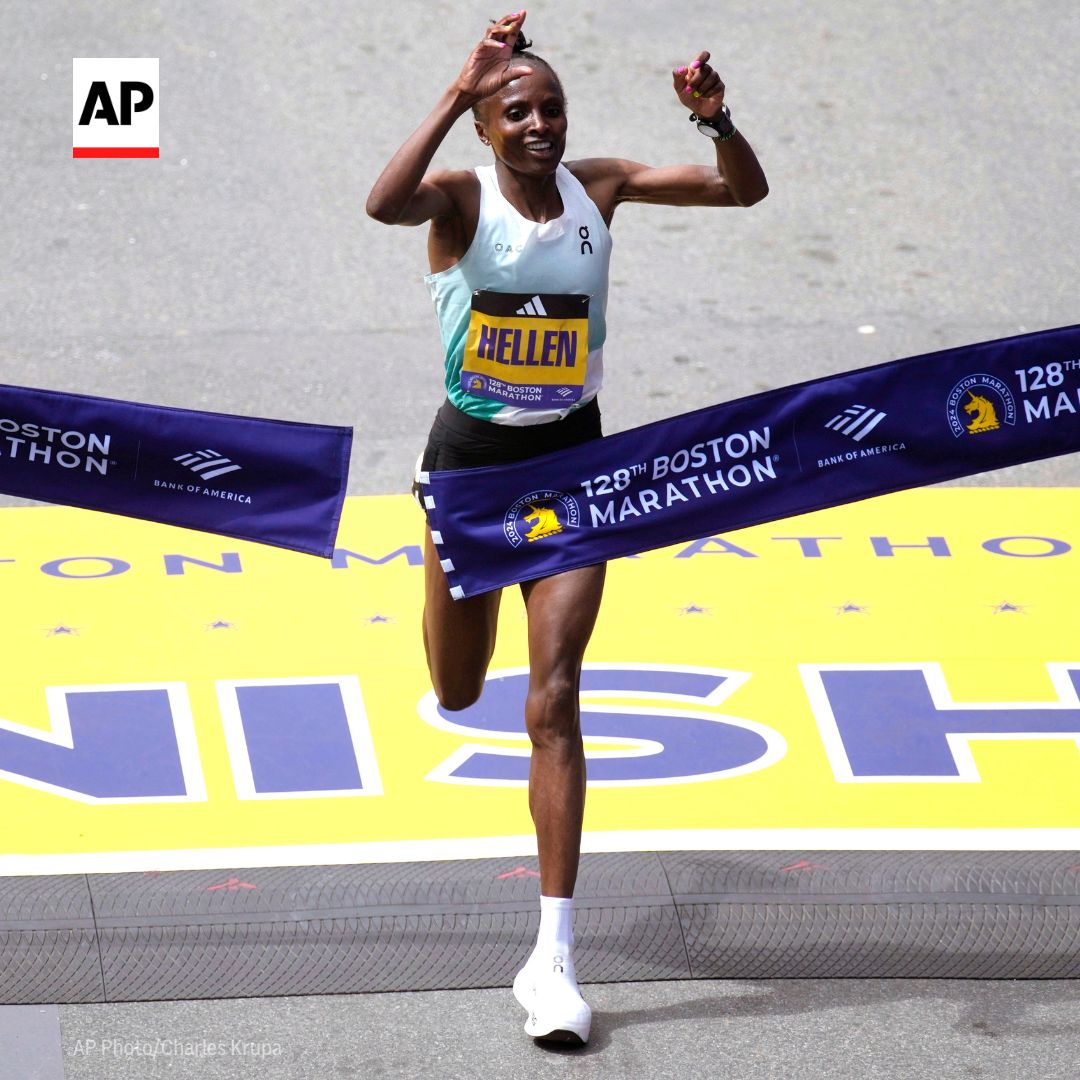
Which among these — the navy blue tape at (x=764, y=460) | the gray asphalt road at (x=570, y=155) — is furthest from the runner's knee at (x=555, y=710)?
the gray asphalt road at (x=570, y=155)

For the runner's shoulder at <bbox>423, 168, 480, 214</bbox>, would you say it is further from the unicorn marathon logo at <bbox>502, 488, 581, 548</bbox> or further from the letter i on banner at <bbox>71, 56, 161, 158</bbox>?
the letter i on banner at <bbox>71, 56, 161, 158</bbox>

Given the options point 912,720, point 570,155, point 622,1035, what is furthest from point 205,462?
point 570,155

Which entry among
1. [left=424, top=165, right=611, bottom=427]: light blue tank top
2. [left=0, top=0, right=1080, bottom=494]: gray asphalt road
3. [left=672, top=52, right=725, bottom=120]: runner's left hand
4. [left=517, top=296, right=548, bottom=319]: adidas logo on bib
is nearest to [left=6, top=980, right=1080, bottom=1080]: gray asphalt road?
[left=424, top=165, right=611, bottom=427]: light blue tank top

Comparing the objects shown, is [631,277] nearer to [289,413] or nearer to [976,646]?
[289,413]

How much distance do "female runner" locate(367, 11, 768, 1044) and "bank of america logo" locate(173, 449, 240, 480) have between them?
0.53m

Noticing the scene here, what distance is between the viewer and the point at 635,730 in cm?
602

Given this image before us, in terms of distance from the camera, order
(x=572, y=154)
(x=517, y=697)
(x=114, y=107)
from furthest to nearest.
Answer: (x=114, y=107)
(x=572, y=154)
(x=517, y=697)

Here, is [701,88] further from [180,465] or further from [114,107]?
[114,107]

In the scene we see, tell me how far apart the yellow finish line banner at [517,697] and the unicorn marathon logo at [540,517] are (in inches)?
39.1

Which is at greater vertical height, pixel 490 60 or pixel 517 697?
pixel 490 60

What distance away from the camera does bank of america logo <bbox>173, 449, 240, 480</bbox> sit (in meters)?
5.07

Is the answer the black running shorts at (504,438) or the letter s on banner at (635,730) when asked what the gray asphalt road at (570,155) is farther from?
the black running shorts at (504,438)

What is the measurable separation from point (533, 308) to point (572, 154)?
643 cm

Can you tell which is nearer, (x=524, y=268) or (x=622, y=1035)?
(x=622, y=1035)
